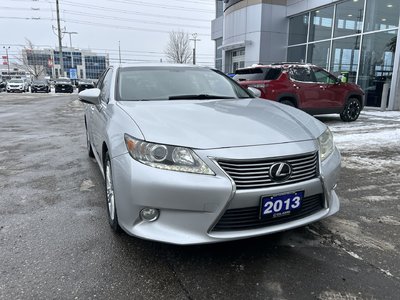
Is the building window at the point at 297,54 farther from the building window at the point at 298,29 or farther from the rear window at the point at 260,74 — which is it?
the rear window at the point at 260,74

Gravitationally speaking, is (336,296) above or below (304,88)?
below

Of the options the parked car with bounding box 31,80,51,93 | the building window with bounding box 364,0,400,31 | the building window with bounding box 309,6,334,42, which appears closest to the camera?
the building window with bounding box 364,0,400,31

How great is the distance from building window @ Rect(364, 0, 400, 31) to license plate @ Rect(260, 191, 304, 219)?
524 inches

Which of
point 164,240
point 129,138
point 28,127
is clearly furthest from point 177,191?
point 28,127

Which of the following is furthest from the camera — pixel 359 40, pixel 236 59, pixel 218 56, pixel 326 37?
pixel 218 56

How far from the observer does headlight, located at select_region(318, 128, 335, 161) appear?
2.77 metres

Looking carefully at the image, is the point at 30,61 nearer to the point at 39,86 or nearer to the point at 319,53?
the point at 39,86

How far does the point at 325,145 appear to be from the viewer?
2881 mm

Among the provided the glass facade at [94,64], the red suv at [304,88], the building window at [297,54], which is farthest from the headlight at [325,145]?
the glass facade at [94,64]

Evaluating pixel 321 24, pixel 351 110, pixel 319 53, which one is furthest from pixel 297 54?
pixel 351 110

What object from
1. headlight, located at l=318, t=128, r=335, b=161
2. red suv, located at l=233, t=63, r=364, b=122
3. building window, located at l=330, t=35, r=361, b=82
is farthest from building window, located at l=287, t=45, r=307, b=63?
headlight, located at l=318, t=128, r=335, b=161

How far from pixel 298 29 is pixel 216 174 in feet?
61.5

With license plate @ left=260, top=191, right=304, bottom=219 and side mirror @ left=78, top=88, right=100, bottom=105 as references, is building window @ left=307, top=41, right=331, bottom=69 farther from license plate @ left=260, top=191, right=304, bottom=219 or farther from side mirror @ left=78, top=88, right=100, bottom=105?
license plate @ left=260, top=191, right=304, bottom=219

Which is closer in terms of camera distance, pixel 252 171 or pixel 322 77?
pixel 252 171
